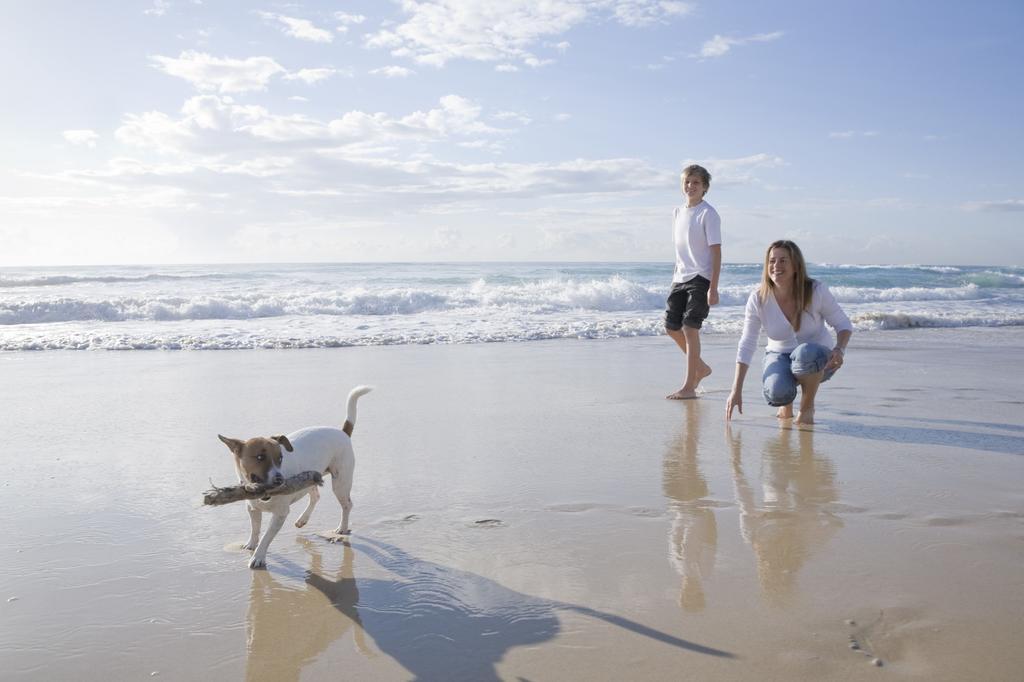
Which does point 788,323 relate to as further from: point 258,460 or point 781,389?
point 258,460

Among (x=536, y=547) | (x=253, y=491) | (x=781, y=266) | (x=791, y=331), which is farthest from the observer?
(x=791, y=331)

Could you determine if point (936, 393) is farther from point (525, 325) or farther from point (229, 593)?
point (525, 325)

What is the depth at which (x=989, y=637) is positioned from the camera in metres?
2.37

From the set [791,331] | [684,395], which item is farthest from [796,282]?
[684,395]

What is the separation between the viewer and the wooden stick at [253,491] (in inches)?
115

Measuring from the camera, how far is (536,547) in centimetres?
322

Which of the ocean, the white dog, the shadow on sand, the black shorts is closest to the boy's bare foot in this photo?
the black shorts

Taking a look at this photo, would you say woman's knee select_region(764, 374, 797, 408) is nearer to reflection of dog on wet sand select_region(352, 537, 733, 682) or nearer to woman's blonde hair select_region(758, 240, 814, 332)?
woman's blonde hair select_region(758, 240, 814, 332)

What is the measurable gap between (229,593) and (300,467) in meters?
0.56

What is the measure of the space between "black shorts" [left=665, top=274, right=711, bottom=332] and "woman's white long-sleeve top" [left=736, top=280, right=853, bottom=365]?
0.90 metres

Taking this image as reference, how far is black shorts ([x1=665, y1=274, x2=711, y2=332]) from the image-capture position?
261 inches

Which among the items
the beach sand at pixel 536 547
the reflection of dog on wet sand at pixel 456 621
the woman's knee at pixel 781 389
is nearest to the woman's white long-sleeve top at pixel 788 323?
the woman's knee at pixel 781 389

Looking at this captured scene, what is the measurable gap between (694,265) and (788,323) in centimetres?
124

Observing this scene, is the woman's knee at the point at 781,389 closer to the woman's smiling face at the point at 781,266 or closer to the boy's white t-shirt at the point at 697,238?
the woman's smiling face at the point at 781,266
